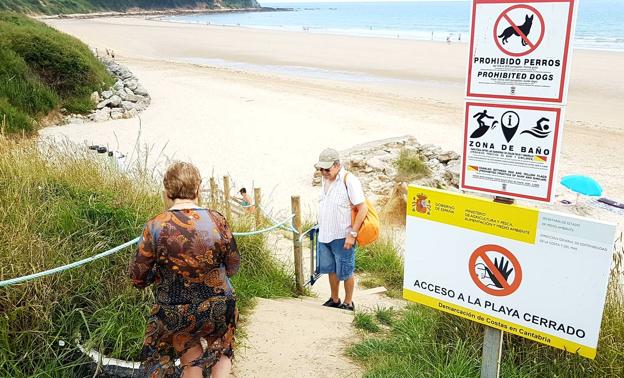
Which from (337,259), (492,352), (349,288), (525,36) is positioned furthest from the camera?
(349,288)

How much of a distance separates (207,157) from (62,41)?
8691 mm

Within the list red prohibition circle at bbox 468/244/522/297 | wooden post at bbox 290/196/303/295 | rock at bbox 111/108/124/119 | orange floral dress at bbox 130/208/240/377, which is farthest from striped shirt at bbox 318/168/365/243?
rock at bbox 111/108/124/119

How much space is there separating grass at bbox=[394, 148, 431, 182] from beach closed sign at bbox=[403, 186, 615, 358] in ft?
26.4

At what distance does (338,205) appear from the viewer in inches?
200

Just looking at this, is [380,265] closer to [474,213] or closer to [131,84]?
[474,213]

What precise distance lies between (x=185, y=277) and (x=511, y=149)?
178cm

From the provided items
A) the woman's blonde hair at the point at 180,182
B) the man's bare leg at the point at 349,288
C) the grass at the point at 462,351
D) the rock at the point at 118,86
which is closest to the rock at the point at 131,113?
the rock at the point at 118,86

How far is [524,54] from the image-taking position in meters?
2.64

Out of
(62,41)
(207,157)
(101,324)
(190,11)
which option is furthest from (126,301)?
(190,11)

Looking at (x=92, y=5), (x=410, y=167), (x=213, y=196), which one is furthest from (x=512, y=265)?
(x=92, y=5)

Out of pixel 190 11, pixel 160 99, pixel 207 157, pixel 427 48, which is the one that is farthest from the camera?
pixel 190 11

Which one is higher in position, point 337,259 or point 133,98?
point 337,259

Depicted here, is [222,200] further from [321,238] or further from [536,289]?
[536,289]

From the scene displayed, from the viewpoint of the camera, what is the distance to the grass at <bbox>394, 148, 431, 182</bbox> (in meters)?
11.2
